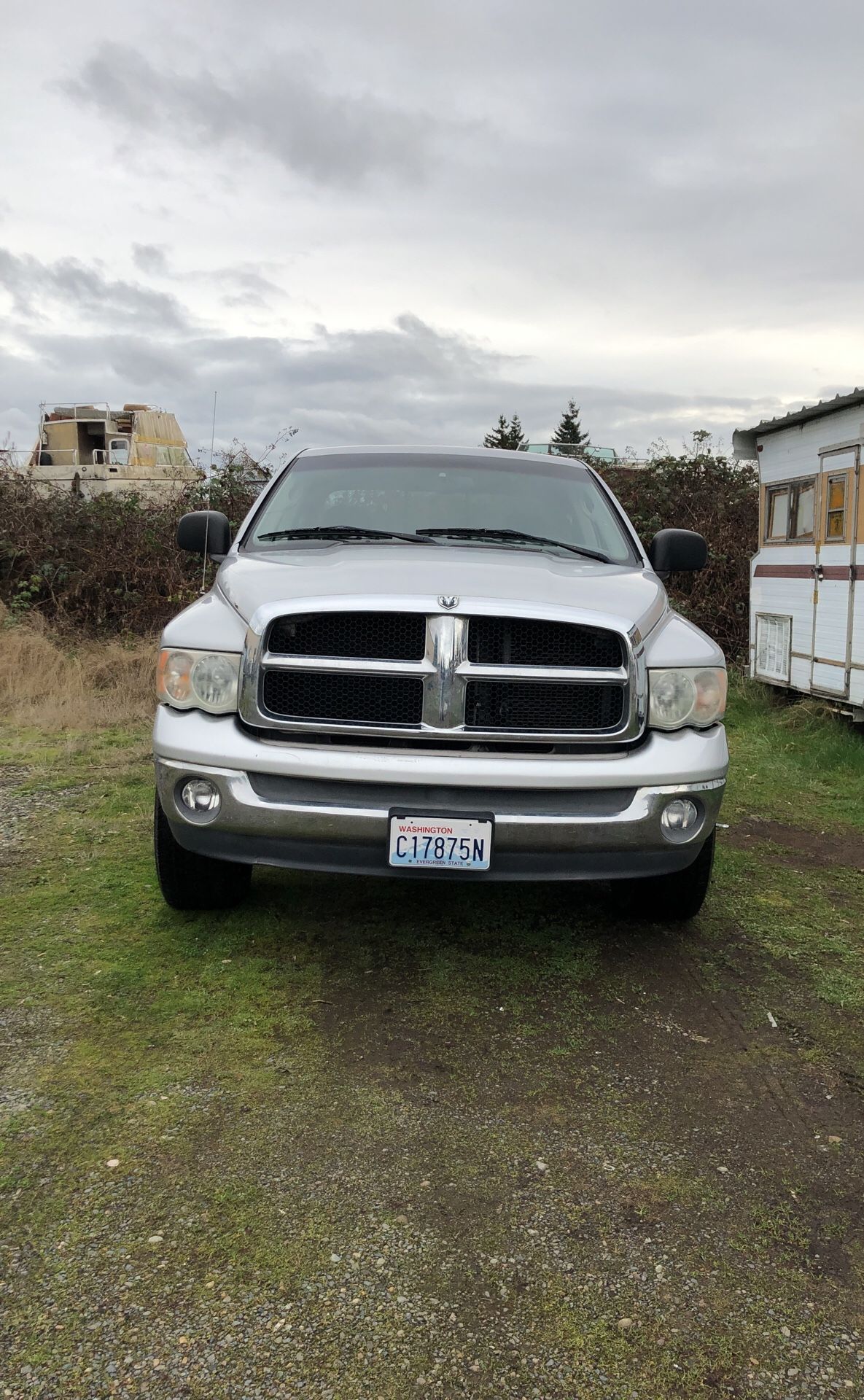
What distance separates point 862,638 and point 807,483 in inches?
64.0

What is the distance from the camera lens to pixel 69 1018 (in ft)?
10.4

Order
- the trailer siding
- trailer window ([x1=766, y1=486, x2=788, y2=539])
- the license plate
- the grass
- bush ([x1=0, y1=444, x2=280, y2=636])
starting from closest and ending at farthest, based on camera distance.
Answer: the grass < the license plate < the trailer siding < trailer window ([x1=766, y1=486, x2=788, y2=539]) < bush ([x1=0, y1=444, x2=280, y2=636])

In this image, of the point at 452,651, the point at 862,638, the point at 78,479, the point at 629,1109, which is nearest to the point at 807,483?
the point at 862,638

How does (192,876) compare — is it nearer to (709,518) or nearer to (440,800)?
(440,800)

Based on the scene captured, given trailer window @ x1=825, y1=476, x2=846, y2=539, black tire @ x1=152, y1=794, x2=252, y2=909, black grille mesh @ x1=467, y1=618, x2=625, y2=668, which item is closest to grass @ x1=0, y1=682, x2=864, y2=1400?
black tire @ x1=152, y1=794, x2=252, y2=909

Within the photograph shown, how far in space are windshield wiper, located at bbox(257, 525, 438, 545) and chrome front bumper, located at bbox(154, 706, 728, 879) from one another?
1182 mm

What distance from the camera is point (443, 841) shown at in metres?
3.19

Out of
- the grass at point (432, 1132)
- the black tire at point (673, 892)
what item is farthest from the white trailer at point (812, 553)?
the black tire at point (673, 892)

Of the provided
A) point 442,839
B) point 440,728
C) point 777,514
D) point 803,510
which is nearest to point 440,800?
point 442,839

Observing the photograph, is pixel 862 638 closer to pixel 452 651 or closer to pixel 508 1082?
pixel 452 651

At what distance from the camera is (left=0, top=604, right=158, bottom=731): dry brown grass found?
28.7 ft

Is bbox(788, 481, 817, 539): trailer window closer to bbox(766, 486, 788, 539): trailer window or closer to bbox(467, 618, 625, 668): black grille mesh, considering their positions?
bbox(766, 486, 788, 539): trailer window

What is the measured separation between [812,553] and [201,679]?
6363 mm

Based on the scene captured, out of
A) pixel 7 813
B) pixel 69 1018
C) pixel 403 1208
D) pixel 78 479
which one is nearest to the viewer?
pixel 403 1208
